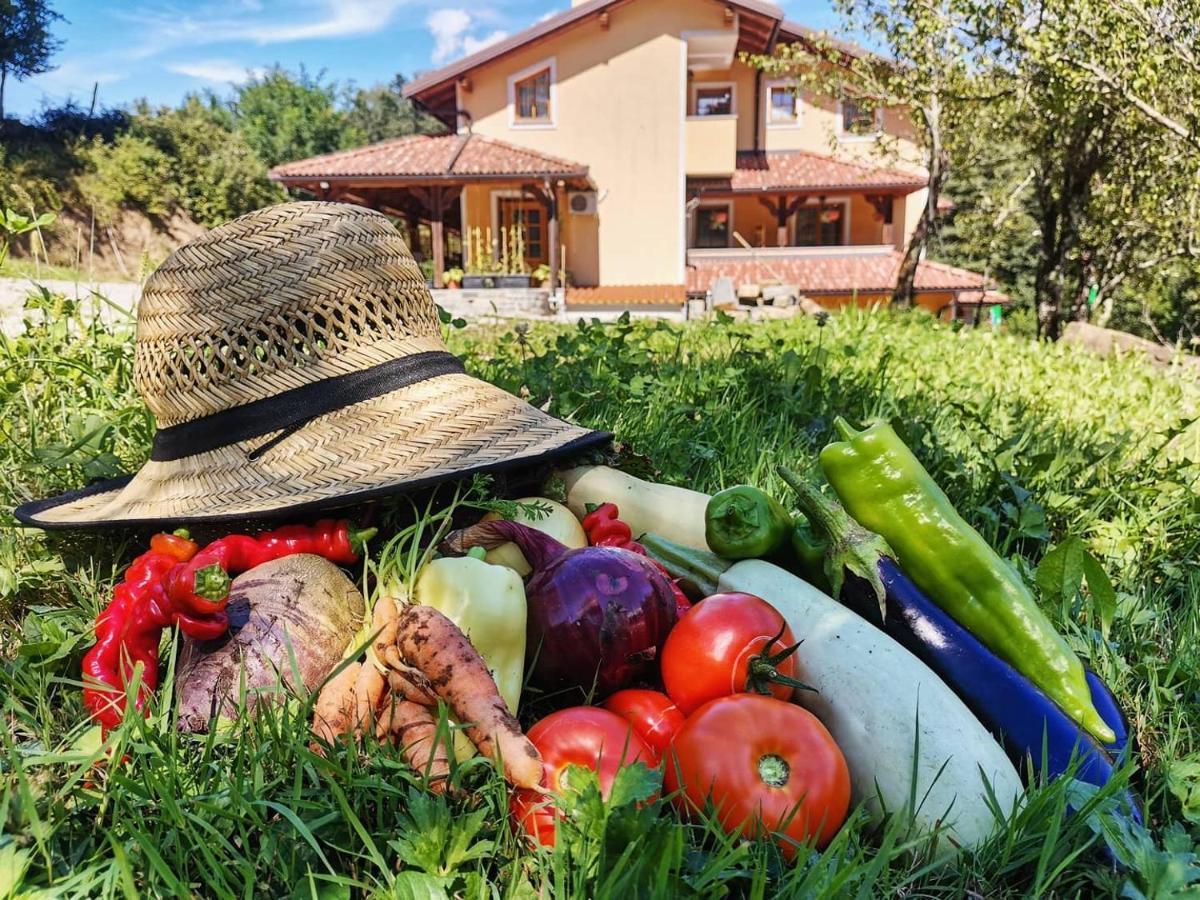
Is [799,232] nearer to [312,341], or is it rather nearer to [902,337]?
[902,337]

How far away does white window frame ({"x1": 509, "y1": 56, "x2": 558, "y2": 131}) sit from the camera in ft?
81.4

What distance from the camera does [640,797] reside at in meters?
1.40

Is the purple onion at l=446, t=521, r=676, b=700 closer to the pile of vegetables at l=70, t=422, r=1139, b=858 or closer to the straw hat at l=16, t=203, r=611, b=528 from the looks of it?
the pile of vegetables at l=70, t=422, r=1139, b=858

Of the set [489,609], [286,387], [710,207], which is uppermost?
[710,207]

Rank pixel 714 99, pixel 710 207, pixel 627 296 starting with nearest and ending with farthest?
pixel 627 296 → pixel 714 99 → pixel 710 207

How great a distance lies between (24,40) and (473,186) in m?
25.0

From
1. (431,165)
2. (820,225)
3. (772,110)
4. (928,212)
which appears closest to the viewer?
(928,212)

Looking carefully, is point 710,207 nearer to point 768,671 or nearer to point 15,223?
point 15,223

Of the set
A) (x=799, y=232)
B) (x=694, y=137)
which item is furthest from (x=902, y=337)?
(x=799, y=232)

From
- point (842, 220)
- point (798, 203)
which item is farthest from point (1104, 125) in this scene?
point (842, 220)

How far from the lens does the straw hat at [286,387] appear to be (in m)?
2.29

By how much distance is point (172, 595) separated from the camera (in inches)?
73.0

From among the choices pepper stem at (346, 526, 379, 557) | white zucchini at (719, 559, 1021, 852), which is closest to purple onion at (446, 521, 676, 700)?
white zucchini at (719, 559, 1021, 852)

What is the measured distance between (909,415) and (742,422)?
1.05 meters
